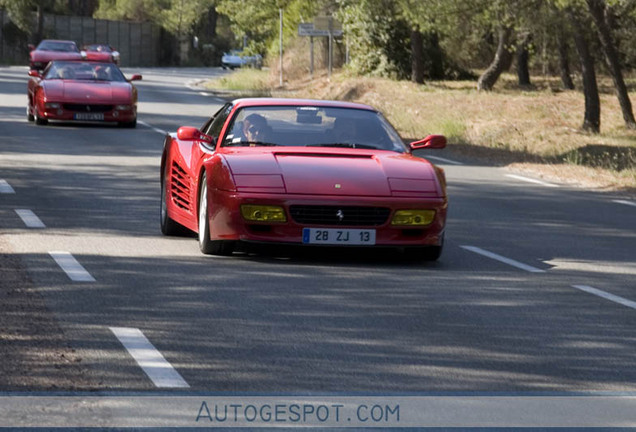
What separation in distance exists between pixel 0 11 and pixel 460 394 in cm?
8243

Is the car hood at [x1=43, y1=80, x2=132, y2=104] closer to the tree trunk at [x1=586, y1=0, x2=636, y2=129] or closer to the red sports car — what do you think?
the tree trunk at [x1=586, y1=0, x2=636, y2=129]

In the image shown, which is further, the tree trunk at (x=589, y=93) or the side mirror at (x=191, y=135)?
the tree trunk at (x=589, y=93)

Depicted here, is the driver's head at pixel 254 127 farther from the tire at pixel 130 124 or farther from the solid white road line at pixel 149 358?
the tire at pixel 130 124

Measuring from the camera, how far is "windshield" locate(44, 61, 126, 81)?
28.1 m

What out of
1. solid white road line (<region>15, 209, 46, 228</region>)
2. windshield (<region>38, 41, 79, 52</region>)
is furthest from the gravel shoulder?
windshield (<region>38, 41, 79, 52</region>)

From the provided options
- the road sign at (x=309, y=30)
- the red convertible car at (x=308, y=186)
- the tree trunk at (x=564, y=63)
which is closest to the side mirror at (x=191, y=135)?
the red convertible car at (x=308, y=186)

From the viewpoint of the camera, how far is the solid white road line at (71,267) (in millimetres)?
9909

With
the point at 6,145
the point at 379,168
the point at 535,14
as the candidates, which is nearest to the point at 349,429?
the point at 379,168

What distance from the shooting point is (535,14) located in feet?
111

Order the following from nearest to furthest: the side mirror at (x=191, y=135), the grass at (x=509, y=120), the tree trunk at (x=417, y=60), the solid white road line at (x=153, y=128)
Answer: the side mirror at (x=191, y=135), the grass at (x=509, y=120), the solid white road line at (x=153, y=128), the tree trunk at (x=417, y=60)

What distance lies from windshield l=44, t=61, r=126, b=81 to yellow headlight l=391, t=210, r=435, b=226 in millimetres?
17887

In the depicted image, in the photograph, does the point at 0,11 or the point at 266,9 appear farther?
the point at 0,11

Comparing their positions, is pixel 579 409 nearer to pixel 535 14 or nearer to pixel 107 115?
pixel 107 115

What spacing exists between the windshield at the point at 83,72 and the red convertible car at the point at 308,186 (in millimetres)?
16372
